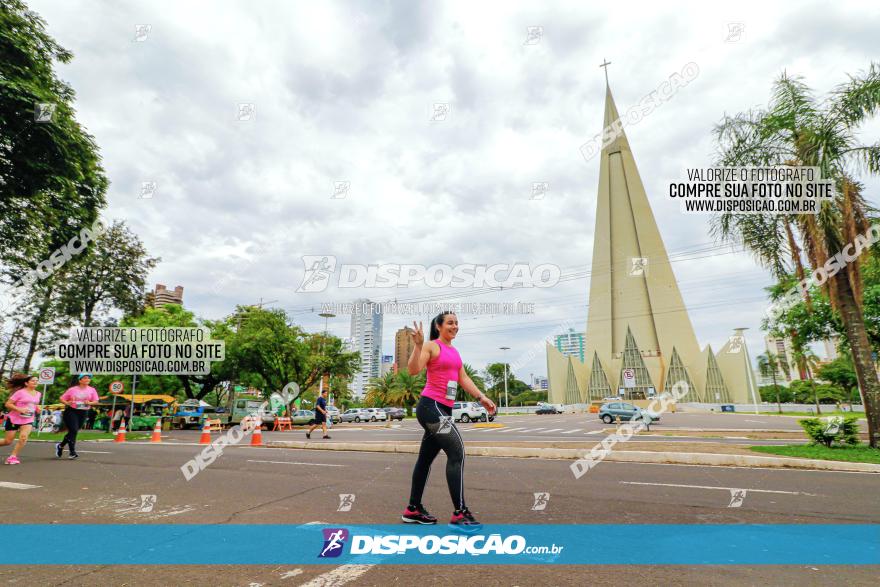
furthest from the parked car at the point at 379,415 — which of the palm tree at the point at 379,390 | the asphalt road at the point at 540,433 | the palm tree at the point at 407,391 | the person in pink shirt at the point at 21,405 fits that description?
the person in pink shirt at the point at 21,405

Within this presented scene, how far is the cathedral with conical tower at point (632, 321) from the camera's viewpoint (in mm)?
68750

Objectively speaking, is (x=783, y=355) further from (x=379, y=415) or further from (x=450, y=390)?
(x=450, y=390)

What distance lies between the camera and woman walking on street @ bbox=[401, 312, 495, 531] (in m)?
3.90

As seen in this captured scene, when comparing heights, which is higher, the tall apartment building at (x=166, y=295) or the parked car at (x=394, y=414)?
the tall apartment building at (x=166, y=295)

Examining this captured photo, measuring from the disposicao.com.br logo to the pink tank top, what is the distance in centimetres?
111

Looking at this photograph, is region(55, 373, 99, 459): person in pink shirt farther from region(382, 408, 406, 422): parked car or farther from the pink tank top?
region(382, 408, 406, 422): parked car

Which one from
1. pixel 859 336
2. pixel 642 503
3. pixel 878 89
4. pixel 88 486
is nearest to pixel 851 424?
pixel 859 336

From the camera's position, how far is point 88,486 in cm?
641

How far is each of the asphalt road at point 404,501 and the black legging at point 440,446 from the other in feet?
2.37

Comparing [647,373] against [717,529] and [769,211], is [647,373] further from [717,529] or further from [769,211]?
[717,529]

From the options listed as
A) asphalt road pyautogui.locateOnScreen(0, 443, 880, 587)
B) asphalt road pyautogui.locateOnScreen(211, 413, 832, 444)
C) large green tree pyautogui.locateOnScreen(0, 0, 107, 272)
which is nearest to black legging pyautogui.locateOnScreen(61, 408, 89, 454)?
asphalt road pyautogui.locateOnScreen(0, 443, 880, 587)

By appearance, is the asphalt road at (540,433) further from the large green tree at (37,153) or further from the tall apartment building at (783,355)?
the large green tree at (37,153)

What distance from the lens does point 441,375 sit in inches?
159

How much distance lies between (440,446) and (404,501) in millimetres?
1704
